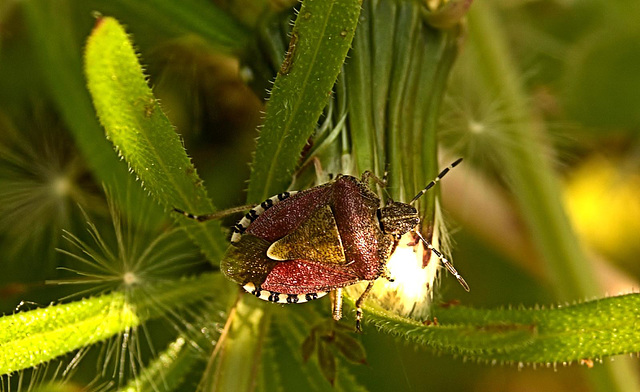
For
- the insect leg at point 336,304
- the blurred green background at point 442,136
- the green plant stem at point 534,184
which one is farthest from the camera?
the green plant stem at point 534,184

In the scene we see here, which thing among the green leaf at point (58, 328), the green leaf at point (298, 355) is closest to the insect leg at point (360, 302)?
the green leaf at point (298, 355)

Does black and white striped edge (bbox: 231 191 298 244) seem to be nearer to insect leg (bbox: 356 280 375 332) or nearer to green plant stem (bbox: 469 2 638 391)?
insect leg (bbox: 356 280 375 332)

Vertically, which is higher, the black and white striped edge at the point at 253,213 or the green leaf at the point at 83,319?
the black and white striped edge at the point at 253,213

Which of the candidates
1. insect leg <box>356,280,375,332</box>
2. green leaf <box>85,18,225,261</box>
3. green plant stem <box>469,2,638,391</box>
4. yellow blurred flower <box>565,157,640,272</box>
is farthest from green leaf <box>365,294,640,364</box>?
yellow blurred flower <box>565,157,640,272</box>

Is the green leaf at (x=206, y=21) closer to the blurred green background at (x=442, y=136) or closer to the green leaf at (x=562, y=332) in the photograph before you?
the blurred green background at (x=442, y=136)

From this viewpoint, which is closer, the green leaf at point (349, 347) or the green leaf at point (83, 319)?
the green leaf at point (83, 319)

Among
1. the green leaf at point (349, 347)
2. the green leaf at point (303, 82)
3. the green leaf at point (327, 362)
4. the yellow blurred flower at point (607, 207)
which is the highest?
the yellow blurred flower at point (607, 207)

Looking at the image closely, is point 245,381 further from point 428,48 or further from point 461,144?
point 461,144

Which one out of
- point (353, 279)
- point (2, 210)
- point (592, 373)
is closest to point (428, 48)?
point (353, 279)
